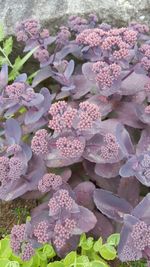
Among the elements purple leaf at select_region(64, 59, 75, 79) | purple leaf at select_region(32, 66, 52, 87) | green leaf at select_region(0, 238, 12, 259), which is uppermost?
purple leaf at select_region(64, 59, 75, 79)

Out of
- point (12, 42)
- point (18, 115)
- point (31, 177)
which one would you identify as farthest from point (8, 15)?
point (31, 177)

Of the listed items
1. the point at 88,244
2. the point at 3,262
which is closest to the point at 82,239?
the point at 88,244

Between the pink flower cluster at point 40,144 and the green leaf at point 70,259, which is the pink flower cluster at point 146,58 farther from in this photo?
the green leaf at point 70,259

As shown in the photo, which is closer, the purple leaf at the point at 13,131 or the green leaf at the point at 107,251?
the green leaf at the point at 107,251

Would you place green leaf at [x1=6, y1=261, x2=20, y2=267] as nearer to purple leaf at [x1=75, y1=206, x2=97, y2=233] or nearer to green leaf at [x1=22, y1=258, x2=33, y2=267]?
green leaf at [x1=22, y1=258, x2=33, y2=267]

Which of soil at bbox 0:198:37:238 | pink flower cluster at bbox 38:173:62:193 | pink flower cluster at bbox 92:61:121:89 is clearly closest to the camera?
pink flower cluster at bbox 38:173:62:193

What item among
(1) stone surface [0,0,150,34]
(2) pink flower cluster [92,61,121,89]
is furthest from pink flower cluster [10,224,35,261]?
(1) stone surface [0,0,150,34]

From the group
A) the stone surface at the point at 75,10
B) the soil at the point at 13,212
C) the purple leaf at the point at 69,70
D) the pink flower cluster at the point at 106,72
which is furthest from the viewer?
the stone surface at the point at 75,10

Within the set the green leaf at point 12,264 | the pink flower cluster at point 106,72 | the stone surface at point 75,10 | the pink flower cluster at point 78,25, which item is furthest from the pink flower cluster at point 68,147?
the stone surface at point 75,10
